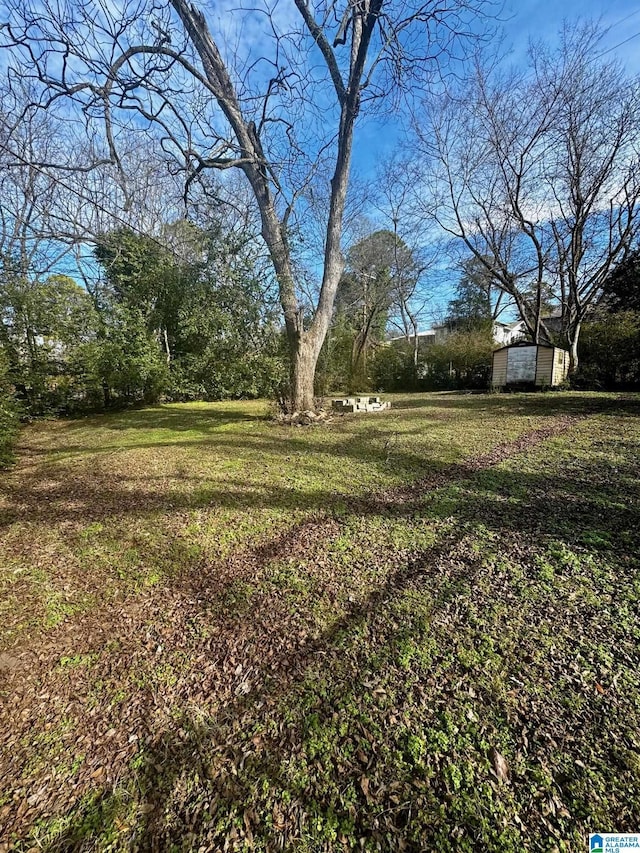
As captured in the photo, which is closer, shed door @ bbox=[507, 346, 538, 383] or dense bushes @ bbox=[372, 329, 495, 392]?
shed door @ bbox=[507, 346, 538, 383]

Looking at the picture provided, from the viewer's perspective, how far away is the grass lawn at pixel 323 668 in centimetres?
91

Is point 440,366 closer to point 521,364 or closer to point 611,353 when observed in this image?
point 521,364

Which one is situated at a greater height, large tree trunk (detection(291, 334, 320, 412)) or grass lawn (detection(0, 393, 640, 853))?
large tree trunk (detection(291, 334, 320, 412))

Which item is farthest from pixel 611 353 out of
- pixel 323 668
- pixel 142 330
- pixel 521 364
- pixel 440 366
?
pixel 142 330

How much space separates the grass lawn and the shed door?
8.81m

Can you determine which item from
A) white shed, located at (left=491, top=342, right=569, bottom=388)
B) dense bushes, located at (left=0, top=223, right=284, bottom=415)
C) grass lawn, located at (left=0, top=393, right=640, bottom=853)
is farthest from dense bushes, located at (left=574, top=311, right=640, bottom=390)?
dense bushes, located at (left=0, top=223, right=284, bottom=415)

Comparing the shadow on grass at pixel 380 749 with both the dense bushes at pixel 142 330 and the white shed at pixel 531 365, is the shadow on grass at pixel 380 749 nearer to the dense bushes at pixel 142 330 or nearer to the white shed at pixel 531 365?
the dense bushes at pixel 142 330

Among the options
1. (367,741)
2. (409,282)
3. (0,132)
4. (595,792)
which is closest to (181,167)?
(0,132)

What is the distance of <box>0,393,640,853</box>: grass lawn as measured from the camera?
2.99 feet

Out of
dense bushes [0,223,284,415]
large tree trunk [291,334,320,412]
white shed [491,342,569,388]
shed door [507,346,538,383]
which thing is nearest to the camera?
large tree trunk [291,334,320,412]

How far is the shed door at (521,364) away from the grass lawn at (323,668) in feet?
28.9

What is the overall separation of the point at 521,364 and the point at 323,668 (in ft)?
38.6

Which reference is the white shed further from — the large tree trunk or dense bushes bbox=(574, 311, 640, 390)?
the large tree trunk

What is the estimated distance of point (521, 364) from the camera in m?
10.9
